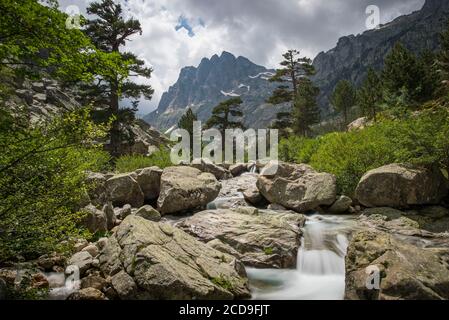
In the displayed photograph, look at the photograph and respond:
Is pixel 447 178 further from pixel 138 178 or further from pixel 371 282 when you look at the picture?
pixel 138 178

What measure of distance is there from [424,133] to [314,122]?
32411 millimetres

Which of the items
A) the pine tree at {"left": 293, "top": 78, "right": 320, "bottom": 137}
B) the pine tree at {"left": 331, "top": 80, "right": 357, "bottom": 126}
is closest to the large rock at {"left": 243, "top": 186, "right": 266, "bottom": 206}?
the pine tree at {"left": 293, "top": 78, "right": 320, "bottom": 137}

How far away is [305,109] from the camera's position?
45.4 metres

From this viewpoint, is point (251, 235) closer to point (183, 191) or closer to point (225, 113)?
point (183, 191)

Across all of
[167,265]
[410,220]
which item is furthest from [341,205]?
[167,265]

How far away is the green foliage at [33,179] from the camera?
584cm

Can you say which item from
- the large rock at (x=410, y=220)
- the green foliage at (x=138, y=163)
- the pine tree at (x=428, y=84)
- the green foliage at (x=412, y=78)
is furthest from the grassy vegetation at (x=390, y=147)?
the pine tree at (x=428, y=84)

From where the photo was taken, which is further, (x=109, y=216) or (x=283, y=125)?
(x=283, y=125)

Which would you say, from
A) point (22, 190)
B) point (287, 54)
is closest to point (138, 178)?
point (22, 190)

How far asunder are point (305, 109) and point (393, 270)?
41.2 meters

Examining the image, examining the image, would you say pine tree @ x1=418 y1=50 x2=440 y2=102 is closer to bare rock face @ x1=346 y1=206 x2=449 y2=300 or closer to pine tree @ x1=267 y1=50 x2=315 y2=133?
pine tree @ x1=267 y1=50 x2=315 y2=133

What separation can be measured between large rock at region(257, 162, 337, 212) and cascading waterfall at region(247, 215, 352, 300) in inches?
131

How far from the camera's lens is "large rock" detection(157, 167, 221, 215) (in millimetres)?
15086
